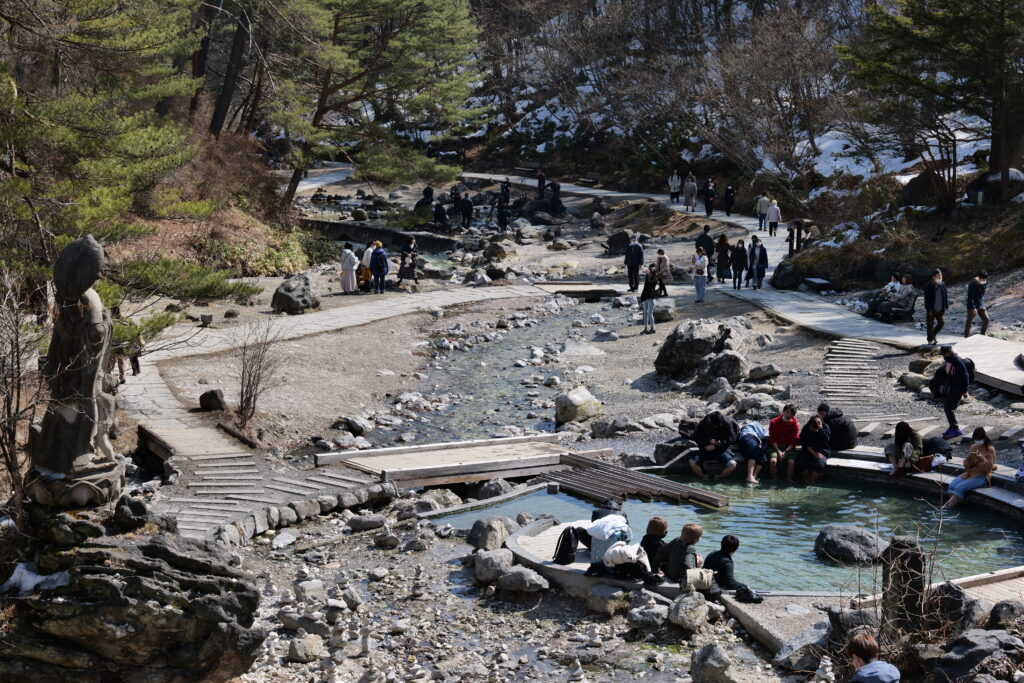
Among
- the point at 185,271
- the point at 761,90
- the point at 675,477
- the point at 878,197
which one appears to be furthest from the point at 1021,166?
the point at 185,271

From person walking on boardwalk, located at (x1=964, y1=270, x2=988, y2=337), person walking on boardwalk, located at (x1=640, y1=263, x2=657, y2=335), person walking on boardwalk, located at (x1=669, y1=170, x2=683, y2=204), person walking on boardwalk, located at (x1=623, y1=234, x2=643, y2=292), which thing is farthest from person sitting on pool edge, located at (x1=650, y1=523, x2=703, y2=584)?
person walking on boardwalk, located at (x1=669, y1=170, x2=683, y2=204)

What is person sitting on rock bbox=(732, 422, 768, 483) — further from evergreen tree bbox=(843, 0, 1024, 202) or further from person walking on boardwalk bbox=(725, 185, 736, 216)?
person walking on boardwalk bbox=(725, 185, 736, 216)

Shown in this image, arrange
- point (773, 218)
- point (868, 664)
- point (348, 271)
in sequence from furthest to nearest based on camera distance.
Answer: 1. point (773, 218)
2. point (348, 271)
3. point (868, 664)

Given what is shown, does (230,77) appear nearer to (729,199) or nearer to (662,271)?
(662,271)

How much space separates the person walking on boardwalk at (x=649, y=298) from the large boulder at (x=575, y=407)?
5.65 meters

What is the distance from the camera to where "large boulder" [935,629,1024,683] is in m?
8.11

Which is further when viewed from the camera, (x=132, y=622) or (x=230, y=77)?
(x=230, y=77)

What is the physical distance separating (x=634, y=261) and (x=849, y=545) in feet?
60.9

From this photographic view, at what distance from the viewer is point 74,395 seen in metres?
10.0

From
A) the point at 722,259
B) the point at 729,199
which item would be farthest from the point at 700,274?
the point at 729,199

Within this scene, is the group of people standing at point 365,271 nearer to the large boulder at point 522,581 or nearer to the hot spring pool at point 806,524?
the hot spring pool at point 806,524

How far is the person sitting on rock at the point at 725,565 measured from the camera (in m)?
11.1

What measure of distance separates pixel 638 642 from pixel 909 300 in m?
15.9

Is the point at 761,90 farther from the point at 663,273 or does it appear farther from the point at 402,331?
the point at 402,331
